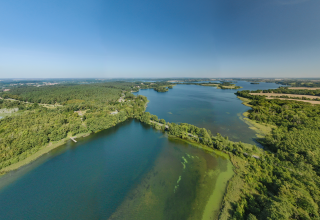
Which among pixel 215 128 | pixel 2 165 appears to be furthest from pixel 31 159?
pixel 215 128

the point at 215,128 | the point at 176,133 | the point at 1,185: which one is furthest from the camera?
the point at 215,128

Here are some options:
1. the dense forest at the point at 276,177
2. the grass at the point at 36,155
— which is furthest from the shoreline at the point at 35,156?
the dense forest at the point at 276,177

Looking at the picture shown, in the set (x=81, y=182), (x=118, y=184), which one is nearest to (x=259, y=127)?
(x=118, y=184)

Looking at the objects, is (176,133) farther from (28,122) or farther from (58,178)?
(28,122)

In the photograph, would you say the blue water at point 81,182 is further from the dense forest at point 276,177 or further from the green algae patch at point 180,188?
the dense forest at point 276,177

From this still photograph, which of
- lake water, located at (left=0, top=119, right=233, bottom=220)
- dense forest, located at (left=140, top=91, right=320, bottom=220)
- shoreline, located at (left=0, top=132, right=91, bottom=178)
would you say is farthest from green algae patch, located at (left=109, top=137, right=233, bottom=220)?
shoreline, located at (left=0, top=132, right=91, bottom=178)

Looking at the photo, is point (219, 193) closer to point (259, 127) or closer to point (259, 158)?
point (259, 158)

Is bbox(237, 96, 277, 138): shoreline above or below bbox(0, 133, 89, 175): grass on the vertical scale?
above

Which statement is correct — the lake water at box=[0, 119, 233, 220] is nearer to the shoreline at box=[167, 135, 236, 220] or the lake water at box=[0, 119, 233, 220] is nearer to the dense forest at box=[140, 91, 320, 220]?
the shoreline at box=[167, 135, 236, 220]
